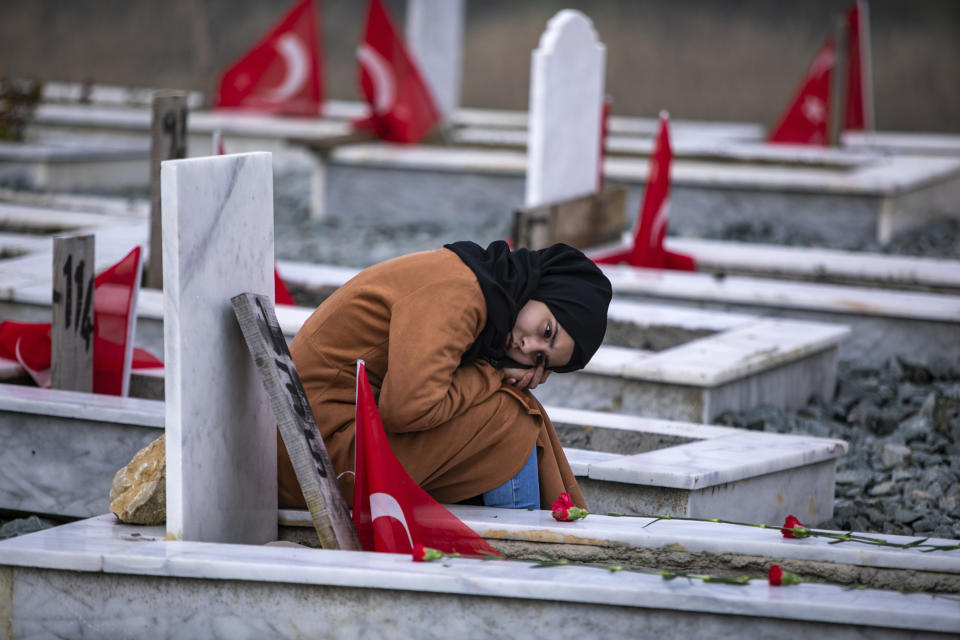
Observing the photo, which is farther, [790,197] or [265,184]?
[790,197]

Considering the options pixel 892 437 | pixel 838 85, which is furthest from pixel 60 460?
pixel 838 85

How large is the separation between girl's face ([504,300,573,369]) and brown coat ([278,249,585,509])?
0.09m

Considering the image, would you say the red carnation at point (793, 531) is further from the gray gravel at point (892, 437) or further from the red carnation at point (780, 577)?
the gray gravel at point (892, 437)

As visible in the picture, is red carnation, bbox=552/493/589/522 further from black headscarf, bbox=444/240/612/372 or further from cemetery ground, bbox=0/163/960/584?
cemetery ground, bbox=0/163/960/584

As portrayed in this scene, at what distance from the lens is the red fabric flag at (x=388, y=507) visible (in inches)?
105

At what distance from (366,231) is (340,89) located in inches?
284

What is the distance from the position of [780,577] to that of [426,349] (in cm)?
87

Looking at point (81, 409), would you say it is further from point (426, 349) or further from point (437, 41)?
point (437, 41)

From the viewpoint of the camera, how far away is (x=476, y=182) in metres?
9.66

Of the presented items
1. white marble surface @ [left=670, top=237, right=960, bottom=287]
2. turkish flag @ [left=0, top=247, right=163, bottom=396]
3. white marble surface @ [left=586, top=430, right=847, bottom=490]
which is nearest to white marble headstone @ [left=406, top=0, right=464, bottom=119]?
white marble surface @ [left=670, top=237, right=960, bottom=287]

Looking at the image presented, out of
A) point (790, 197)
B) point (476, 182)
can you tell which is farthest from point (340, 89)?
point (790, 197)

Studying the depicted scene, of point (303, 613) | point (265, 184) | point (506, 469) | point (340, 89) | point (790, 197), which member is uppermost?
point (340, 89)

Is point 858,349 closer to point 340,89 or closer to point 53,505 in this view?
point 53,505

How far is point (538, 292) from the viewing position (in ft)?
9.62
